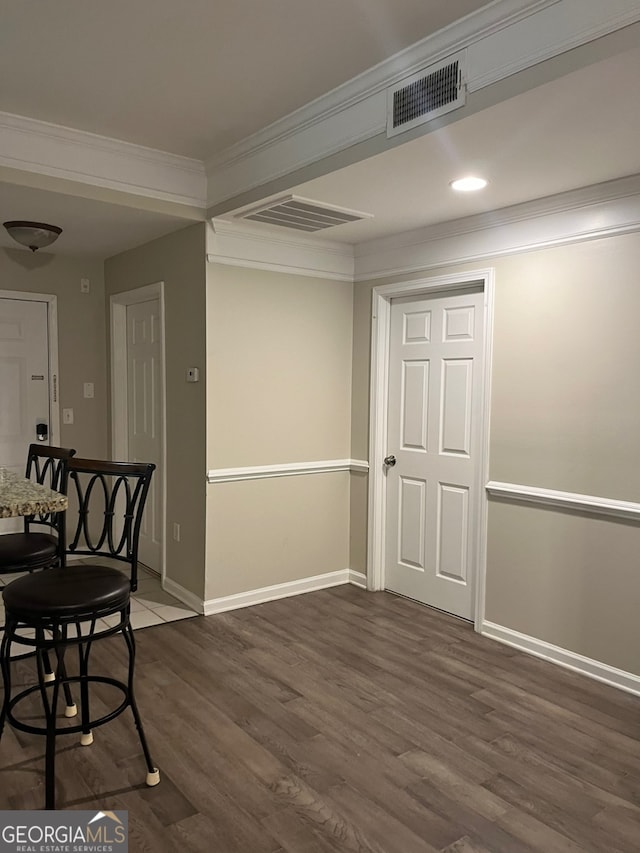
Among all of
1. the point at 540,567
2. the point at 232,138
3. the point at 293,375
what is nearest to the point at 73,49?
the point at 232,138

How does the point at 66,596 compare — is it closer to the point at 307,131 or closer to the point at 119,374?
the point at 307,131

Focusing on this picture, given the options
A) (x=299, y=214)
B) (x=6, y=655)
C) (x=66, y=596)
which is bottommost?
(x=6, y=655)

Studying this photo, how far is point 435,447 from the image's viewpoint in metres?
4.05

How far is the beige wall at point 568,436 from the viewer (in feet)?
9.98

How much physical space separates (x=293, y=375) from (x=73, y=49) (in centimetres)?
225

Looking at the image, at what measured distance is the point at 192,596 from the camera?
4.08m

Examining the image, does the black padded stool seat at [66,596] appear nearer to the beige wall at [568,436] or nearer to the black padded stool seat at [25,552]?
the black padded stool seat at [25,552]

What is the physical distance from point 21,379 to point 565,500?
3785 millimetres

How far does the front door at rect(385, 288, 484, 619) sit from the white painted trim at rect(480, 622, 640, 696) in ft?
0.85

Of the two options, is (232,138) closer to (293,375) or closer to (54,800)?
(293,375)

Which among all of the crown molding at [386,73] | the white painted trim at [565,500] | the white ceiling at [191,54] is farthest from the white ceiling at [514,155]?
the white painted trim at [565,500]

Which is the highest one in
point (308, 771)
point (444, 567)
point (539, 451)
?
point (539, 451)

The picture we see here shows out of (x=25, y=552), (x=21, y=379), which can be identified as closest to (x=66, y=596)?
(x=25, y=552)
